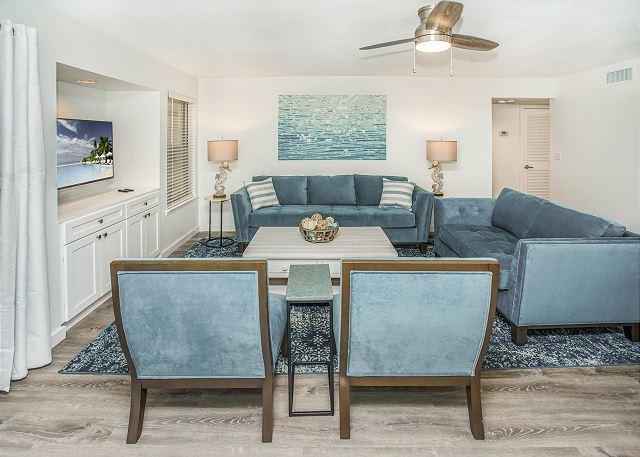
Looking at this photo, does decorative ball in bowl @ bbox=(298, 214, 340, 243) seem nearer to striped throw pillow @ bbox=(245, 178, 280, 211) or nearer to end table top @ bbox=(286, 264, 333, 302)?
end table top @ bbox=(286, 264, 333, 302)

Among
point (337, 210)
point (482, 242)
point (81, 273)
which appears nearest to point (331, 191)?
point (337, 210)

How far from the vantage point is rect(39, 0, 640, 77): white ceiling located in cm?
330

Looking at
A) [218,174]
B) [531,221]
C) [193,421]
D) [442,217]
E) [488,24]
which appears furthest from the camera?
[218,174]

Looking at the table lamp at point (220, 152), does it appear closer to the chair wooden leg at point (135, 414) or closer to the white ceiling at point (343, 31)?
the white ceiling at point (343, 31)

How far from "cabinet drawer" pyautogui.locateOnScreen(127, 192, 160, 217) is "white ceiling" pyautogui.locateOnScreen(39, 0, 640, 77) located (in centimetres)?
142

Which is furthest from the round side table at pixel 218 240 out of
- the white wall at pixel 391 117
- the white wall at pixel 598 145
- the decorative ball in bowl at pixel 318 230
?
the white wall at pixel 598 145

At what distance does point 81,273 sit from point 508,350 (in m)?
3.01

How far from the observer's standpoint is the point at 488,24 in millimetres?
3711

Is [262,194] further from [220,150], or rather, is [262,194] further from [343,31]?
[343,31]

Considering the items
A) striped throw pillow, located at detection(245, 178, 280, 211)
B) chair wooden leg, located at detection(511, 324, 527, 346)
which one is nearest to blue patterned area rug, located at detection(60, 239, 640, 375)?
chair wooden leg, located at detection(511, 324, 527, 346)

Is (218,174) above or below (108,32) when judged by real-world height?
below

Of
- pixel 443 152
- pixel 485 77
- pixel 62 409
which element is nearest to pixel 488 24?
pixel 443 152

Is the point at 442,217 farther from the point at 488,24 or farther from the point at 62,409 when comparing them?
the point at 62,409

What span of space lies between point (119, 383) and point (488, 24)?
3.49 meters
